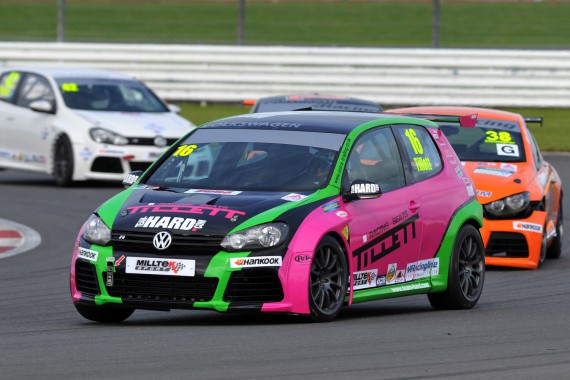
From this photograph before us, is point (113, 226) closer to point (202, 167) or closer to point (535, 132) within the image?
point (202, 167)

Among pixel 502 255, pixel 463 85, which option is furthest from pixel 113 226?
pixel 463 85

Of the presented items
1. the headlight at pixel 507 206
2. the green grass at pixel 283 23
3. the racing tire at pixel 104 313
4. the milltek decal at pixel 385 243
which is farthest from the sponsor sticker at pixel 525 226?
the green grass at pixel 283 23

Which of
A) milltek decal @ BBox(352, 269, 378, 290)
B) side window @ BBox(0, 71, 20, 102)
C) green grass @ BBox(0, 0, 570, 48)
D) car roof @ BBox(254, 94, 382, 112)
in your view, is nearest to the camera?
milltek decal @ BBox(352, 269, 378, 290)

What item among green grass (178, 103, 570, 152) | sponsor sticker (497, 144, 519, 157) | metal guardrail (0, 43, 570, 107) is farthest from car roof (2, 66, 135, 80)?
sponsor sticker (497, 144, 519, 157)

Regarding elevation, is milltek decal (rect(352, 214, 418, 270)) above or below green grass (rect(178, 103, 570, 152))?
above

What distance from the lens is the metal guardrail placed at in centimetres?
2519

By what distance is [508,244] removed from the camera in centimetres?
1296

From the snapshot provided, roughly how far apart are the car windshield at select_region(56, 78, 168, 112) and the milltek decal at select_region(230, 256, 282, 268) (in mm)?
11818

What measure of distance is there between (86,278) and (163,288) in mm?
569

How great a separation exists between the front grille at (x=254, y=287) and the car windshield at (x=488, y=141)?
5.38 meters

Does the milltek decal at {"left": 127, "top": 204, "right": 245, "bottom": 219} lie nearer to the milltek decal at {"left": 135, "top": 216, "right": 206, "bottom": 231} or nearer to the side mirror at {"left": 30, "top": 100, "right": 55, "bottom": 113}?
the milltek decal at {"left": 135, "top": 216, "right": 206, "bottom": 231}

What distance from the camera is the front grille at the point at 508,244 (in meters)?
12.9

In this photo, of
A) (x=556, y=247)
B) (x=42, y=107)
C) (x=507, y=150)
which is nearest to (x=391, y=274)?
(x=507, y=150)

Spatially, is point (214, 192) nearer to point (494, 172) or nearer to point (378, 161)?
point (378, 161)
